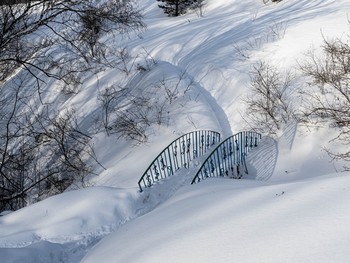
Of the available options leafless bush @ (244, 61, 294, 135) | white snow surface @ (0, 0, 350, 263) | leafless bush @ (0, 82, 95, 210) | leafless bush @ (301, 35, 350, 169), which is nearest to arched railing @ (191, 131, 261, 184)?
A: white snow surface @ (0, 0, 350, 263)

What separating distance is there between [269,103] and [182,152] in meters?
3.10

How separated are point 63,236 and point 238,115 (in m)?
7.53

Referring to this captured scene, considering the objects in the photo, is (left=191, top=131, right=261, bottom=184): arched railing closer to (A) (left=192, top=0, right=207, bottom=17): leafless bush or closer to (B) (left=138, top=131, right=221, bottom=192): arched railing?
(B) (left=138, top=131, right=221, bottom=192): arched railing

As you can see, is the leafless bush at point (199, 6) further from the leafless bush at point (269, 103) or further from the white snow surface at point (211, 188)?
the leafless bush at point (269, 103)

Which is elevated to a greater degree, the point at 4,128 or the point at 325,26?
the point at 325,26

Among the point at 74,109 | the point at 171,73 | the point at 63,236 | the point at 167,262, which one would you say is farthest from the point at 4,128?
the point at 167,262

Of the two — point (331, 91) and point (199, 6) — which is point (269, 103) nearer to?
point (331, 91)

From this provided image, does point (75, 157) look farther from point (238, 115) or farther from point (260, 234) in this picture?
point (260, 234)

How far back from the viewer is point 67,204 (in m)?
6.41

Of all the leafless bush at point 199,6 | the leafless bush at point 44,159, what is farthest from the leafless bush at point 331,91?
the leafless bush at point 199,6

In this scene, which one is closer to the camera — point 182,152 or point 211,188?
point 211,188

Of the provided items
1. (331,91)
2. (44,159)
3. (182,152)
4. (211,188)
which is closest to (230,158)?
(182,152)

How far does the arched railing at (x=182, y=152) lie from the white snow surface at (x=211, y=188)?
555 millimetres

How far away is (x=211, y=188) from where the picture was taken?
17.4 feet
